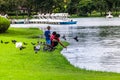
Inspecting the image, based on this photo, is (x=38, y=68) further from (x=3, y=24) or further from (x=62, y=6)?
(x=62, y=6)

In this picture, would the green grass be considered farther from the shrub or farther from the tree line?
the tree line

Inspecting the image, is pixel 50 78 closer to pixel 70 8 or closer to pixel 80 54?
pixel 80 54

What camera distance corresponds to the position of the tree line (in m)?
123

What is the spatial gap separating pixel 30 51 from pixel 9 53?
7.17 feet

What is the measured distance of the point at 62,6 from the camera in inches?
5630

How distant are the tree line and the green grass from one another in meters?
91.7

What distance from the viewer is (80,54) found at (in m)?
29.6

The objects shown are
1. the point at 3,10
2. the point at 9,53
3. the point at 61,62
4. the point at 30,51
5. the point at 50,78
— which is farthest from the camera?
the point at 3,10

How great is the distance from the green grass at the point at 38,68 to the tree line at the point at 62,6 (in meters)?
91.7

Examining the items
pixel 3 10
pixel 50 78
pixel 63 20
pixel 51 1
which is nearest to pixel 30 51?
pixel 50 78

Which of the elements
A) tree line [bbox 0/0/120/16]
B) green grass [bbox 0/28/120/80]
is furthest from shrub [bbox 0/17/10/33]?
tree line [bbox 0/0/120/16]

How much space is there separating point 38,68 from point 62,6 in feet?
401

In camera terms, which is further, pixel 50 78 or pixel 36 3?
pixel 36 3

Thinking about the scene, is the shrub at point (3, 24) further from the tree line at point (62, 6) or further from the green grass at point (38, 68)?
the tree line at point (62, 6)
